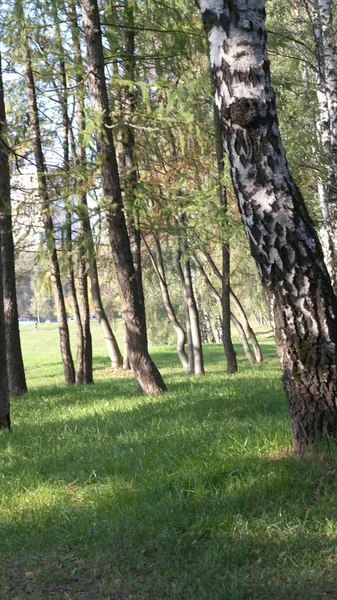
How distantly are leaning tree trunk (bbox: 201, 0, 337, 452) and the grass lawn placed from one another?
1.70 feet

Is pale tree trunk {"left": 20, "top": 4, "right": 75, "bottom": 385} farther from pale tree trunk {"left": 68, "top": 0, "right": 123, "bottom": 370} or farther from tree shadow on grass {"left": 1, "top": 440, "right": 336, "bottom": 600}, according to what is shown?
tree shadow on grass {"left": 1, "top": 440, "right": 336, "bottom": 600}

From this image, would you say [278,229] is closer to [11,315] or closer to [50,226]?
[50,226]

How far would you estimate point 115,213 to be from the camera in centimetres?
1094

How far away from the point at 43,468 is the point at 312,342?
9.31 feet

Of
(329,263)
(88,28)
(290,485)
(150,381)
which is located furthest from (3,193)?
A: (290,485)

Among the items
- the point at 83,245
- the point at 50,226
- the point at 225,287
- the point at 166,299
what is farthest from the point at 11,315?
the point at 166,299

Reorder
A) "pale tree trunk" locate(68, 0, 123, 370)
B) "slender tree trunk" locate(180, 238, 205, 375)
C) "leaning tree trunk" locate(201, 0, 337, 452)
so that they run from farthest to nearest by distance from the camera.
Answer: "slender tree trunk" locate(180, 238, 205, 375)
"pale tree trunk" locate(68, 0, 123, 370)
"leaning tree trunk" locate(201, 0, 337, 452)

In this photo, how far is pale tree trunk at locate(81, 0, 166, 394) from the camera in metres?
10.9

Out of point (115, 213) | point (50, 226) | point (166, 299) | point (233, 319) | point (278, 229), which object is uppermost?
point (50, 226)

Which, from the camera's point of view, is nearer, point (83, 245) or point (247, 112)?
point (247, 112)


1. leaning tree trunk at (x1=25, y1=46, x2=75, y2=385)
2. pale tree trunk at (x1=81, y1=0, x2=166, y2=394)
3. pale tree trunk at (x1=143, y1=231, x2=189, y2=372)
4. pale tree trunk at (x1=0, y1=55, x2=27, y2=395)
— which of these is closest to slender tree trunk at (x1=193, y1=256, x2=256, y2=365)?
pale tree trunk at (x1=143, y1=231, x2=189, y2=372)

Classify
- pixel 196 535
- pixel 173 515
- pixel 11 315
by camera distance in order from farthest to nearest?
1. pixel 11 315
2. pixel 173 515
3. pixel 196 535

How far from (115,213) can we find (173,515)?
278 inches

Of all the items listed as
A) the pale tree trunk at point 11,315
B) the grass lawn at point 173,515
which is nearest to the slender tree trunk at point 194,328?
the pale tree trunk at point 11,315
